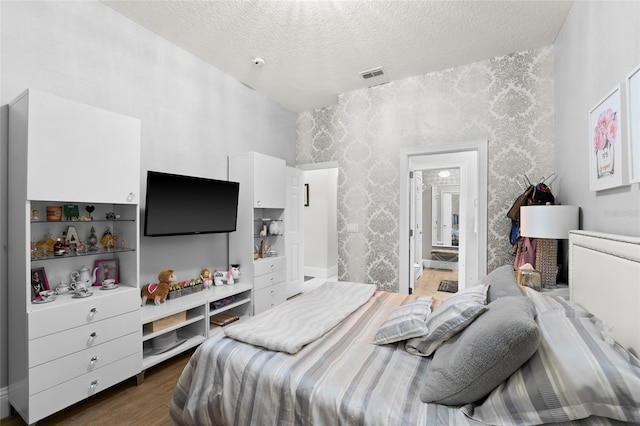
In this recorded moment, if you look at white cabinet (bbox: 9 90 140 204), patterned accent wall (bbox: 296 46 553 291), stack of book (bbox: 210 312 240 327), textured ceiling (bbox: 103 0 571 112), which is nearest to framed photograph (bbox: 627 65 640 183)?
textured ceiling (bbox: 103 0 571 112)

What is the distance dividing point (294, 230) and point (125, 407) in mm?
2949

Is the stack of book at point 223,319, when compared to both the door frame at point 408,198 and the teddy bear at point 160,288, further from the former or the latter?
the door frame at point 408,198

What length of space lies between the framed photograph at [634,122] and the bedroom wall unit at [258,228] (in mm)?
3035

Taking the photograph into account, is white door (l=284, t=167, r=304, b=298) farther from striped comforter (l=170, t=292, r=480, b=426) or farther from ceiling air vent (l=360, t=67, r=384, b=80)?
striped comforter (l=170, t=292, r=480, b=426)

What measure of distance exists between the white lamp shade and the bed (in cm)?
38

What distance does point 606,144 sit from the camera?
167cm

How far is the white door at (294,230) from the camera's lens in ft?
14.6

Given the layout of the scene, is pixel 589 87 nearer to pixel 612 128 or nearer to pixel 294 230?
pixel 612 128

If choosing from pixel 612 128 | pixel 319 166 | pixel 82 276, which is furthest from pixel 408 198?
pixel 82 276

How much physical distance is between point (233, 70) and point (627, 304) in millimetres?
3743

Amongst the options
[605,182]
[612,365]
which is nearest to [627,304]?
[612,365]

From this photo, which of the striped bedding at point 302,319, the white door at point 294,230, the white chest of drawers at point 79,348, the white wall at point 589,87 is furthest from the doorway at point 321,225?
the white chest of drawers at point 79,348

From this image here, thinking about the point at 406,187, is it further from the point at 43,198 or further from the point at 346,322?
the point at 43,198

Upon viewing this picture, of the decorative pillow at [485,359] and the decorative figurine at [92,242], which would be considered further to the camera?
the decorative figurine at [92,242]
